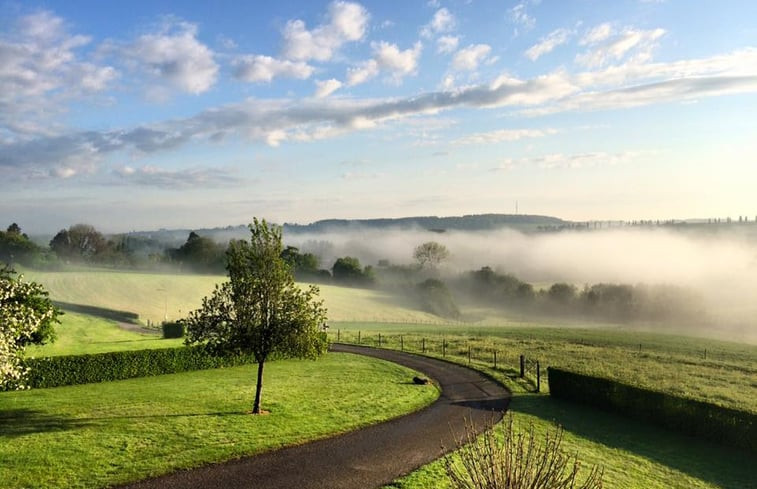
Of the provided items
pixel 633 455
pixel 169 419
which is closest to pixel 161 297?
pixel 169 419

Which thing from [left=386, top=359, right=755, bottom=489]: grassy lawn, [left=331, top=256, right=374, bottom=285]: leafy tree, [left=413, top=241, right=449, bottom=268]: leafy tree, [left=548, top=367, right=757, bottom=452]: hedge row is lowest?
[left=386, top=359, right=755, bottom=489]: grassy lawn

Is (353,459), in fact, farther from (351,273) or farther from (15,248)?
(15,248)

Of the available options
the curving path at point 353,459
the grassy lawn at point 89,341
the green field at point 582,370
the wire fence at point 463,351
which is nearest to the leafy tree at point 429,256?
the green field at point 582,370

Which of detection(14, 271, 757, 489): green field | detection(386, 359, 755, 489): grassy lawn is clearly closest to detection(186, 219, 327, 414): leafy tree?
detection(14, 271, 757, 489): green field

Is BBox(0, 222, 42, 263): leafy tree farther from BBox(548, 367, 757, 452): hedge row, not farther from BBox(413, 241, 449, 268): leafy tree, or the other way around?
BBox(548, 367, 757, 452): hedge row

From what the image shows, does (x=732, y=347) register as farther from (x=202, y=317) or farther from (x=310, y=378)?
(x=202, y=317)

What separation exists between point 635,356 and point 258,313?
43.3 meters

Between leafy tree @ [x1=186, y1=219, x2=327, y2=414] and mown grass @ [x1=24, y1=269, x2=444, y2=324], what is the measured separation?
5756 cm

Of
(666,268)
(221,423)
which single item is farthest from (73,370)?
(666,268)

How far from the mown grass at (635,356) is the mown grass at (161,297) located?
111ft

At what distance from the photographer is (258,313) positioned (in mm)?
26062

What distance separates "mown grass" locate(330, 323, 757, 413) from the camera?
35.6m

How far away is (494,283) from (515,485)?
13508 cm

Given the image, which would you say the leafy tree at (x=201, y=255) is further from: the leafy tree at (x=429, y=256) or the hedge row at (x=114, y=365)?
the hedge row at (x=114, y=365)
